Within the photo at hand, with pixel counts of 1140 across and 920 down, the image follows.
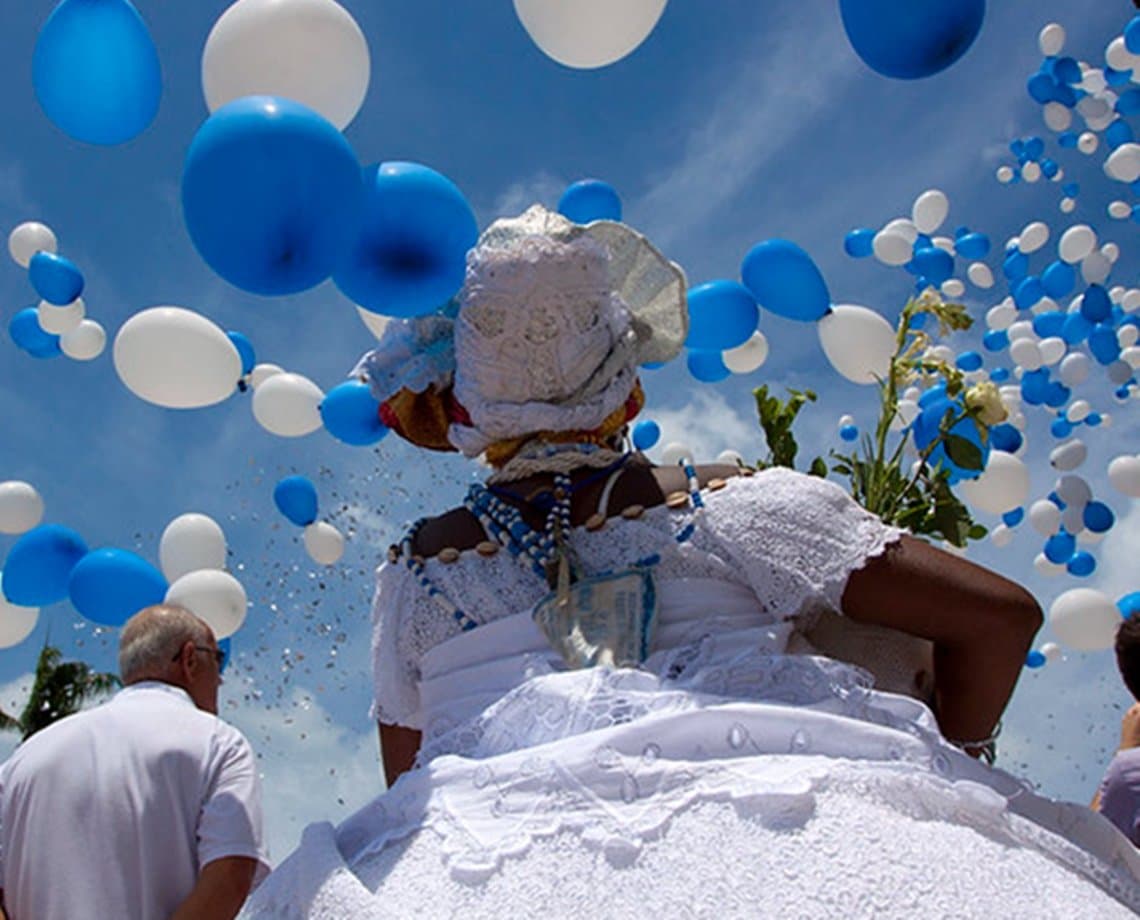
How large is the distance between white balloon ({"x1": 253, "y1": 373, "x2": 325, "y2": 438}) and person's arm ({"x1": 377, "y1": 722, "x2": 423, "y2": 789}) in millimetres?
2582

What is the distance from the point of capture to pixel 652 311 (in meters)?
1.92

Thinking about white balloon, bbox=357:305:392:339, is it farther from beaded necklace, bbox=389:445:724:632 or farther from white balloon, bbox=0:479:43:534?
white balloon, bbox=0:479:43:534

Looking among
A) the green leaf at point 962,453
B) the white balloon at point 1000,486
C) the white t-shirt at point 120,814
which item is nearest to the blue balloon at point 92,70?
the white t-shirt at point 120,814

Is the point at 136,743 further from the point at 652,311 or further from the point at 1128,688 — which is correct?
the point at 1128,688

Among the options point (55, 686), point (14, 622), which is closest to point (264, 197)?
point (14, 622)

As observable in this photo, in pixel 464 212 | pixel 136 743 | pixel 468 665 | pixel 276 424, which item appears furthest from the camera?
pixel 276 424

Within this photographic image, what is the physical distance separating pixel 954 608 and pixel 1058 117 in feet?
17.1

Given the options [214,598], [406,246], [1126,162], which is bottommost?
[214,598]

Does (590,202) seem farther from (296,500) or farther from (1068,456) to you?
(1068,456)

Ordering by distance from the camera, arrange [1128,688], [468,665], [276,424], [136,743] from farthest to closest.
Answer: [276,424]
[1128,688]
[136,743]
[468,665]

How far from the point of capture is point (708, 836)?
101 centimetres

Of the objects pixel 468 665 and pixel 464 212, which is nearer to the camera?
pixel 468 665

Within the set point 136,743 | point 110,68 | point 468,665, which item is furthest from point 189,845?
point 110,68

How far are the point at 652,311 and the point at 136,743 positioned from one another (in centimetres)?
141
